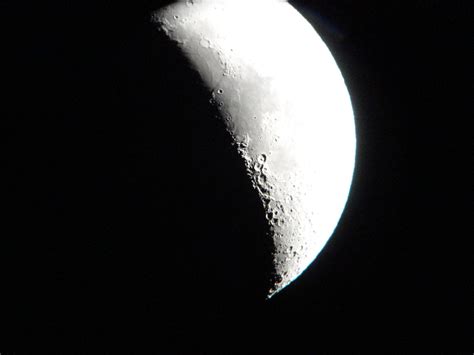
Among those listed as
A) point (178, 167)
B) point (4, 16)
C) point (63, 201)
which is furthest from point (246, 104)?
point (4, 16)

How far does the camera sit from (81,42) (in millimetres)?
960

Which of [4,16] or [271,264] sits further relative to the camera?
[271,264]

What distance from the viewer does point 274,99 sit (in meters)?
0.99

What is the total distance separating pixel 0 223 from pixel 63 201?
0.16 m

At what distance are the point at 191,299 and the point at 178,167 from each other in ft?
1.22

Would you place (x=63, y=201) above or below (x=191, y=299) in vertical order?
above

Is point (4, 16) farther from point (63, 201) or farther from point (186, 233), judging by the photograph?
point (186, 233)

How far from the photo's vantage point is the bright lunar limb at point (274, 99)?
98 cm

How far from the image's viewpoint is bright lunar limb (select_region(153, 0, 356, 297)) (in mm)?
982

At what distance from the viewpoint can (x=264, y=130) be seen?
3.23ft

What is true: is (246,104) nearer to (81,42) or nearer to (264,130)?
(264,130)

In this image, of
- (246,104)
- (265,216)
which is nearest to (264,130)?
(246,104)

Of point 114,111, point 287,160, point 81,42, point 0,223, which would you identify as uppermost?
point 81,42

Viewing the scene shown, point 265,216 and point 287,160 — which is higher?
point 287,160
